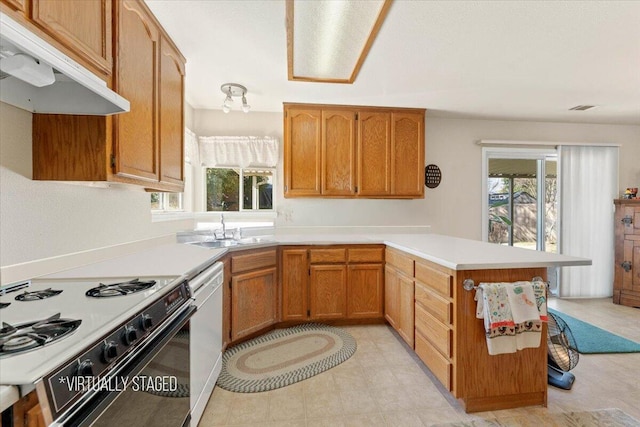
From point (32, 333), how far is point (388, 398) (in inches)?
71.4

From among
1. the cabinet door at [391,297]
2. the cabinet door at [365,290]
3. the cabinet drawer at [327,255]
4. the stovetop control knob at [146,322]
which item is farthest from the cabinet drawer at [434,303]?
the stovetop control knob at [146,322]

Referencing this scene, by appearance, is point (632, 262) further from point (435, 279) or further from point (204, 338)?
point (204, 338)

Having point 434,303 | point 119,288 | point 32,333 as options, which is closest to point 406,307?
point 434,303

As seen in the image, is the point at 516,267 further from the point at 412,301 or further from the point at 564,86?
the point at 564,86

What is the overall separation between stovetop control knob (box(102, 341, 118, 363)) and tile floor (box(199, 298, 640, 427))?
1135 mm

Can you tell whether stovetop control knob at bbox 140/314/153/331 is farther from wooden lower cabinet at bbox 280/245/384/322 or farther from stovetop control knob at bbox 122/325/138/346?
wooden lower cabinet at bbox 280/245/384/322

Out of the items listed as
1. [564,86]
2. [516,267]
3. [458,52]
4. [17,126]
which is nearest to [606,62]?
[564,86]

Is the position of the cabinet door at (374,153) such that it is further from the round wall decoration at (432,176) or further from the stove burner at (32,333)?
the stove burner at (32,333)

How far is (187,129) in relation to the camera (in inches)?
123

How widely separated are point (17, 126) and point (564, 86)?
3992mm

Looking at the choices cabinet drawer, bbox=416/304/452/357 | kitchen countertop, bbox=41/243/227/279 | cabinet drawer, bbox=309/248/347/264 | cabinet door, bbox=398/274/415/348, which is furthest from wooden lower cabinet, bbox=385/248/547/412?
kitchen countertop, bbox=41/243/227/279

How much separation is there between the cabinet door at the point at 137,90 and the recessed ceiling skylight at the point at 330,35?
0.83 m

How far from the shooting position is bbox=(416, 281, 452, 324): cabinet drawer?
5.77ft

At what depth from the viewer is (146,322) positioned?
3.22 feet
